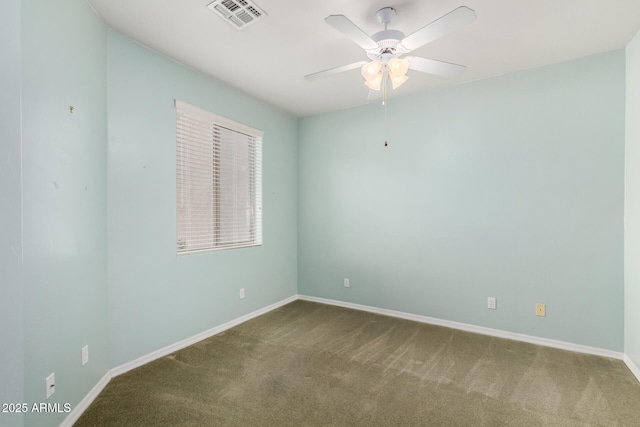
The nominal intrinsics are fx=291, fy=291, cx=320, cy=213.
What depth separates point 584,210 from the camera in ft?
8.79

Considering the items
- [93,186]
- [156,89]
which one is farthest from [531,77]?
[93,186]

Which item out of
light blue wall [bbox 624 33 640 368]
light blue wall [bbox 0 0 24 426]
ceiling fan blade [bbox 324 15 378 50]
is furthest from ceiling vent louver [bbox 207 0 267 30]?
light blue wall [bbox 624 33 640 368]

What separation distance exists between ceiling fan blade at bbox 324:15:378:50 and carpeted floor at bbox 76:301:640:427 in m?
2.36

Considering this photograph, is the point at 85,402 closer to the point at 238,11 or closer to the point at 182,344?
the point at 182,344

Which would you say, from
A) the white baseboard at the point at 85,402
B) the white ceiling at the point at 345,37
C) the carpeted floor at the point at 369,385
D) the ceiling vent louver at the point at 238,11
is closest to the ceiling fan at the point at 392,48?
the white ceiling at the point at 345,37

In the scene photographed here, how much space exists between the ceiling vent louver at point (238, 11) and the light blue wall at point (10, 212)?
1468 millimetres

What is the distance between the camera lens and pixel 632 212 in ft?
7.86

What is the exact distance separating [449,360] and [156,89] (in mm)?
3512

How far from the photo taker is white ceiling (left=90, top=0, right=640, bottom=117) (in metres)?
2.01

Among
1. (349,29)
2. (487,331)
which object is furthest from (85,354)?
(487,331)

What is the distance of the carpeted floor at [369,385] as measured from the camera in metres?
1.82

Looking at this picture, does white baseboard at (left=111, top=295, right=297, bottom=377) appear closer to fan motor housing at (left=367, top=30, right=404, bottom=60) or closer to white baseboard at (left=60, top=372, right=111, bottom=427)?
white baseboard at (left=60, top=372, right=111, bottom=427)

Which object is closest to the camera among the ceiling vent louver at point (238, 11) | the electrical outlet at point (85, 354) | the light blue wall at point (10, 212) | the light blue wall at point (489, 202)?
the light blue wall at point (10, 212)

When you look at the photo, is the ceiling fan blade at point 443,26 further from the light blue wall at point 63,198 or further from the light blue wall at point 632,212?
the light blue wall at point 63,198
